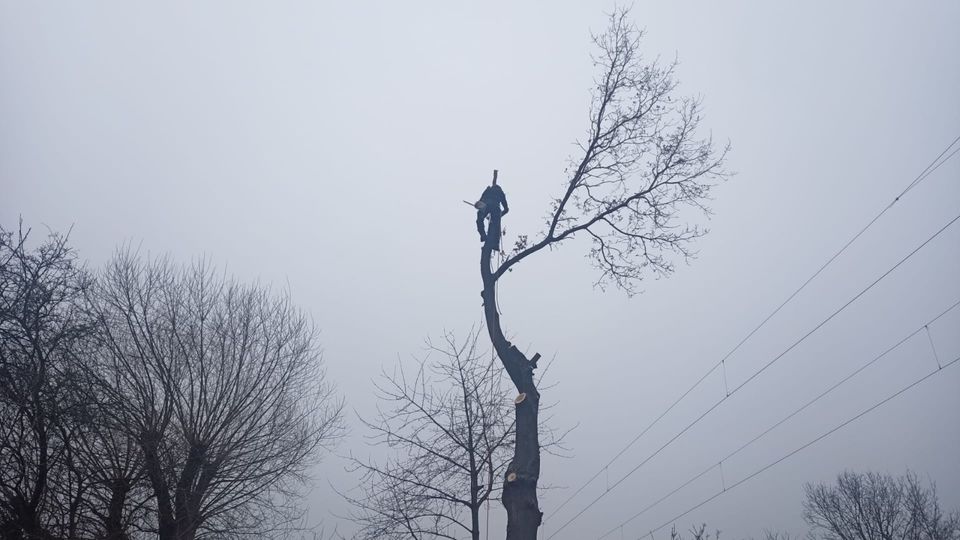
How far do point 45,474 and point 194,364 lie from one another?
323 centimetres

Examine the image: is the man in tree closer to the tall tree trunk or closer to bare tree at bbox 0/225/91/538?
the tall tree trunk

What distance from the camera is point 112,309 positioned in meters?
13.8

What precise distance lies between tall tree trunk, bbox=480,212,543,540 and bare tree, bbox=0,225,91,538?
7.19 meters

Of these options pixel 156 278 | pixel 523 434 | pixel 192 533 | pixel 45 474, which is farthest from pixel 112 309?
pixel 523 434

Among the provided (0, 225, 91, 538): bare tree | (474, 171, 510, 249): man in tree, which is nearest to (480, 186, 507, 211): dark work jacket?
(474, 171, 510, 249): man in tree

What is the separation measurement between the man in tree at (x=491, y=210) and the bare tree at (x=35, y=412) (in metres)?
7.39

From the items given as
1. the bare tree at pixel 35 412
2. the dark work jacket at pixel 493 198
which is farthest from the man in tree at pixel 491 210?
the bare tree at pixel 35 412

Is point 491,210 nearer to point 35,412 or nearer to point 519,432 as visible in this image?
point 519,432

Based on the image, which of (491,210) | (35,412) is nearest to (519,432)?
(491,210)

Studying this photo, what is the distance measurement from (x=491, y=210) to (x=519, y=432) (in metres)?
3.10

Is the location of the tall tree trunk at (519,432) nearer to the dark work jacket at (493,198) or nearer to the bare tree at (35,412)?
the dark work jacket at (493,198)

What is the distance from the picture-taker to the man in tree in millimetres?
9773

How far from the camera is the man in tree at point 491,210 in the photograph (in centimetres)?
977

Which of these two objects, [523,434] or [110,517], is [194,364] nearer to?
[110,517]
